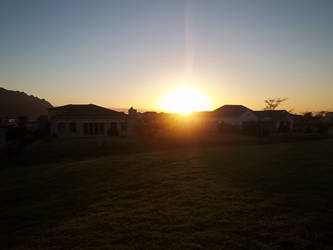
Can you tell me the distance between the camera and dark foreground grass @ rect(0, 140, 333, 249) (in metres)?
5.86

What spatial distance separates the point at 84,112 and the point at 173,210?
1237 inches

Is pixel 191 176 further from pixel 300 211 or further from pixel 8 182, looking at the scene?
pixel 8 182

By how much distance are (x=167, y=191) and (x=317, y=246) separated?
206 inches

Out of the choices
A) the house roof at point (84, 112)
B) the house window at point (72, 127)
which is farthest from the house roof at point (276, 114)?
the house window at point (72, 127)

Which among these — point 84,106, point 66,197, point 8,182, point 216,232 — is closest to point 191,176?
point 66,197

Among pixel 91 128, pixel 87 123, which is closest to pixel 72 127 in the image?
→ pixel 87 123

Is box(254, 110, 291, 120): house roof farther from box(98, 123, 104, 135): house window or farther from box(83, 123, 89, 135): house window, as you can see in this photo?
box(83, 123, 89, 135): house window

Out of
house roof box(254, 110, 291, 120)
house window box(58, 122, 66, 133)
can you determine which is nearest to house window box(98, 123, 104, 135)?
house window box(58, 122, 66, 133)

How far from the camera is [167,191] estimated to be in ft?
32.1

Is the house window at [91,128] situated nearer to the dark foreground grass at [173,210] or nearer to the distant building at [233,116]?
the dark foreground grass at [173,210]

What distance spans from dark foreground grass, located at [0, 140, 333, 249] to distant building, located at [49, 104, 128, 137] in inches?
908

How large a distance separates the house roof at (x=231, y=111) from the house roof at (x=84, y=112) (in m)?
24.9

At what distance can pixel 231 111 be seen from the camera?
56500mm

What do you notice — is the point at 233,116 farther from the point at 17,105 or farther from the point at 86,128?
the point at 17,105
